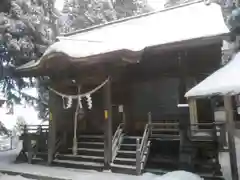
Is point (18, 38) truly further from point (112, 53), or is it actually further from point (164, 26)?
point (164, 26)

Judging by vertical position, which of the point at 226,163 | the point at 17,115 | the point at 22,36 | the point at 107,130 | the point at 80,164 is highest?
the point at 22,36

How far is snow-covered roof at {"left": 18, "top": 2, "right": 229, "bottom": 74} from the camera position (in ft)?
30.0

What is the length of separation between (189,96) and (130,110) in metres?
5.55

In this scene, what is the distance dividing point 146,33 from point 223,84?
19.3ft

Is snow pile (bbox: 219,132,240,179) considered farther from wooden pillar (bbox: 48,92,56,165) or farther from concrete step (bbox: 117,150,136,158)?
wooden pillar (bbox: 48,92,56,165)

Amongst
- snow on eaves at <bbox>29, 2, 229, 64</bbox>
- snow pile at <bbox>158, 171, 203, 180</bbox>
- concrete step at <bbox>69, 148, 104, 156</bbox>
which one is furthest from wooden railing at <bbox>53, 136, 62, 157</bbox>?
snow pile at <bbox>158, 171, 203, 180</bbox>

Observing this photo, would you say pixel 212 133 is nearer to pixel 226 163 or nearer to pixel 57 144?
pixel 226 163

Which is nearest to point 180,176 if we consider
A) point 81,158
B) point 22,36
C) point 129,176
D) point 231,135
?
point 231,135

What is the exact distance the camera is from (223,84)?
632 cm

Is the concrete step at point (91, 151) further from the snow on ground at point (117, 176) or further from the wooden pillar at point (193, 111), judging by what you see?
the wooden pillar at point (193, 111)

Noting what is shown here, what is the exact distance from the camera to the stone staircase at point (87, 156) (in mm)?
10164

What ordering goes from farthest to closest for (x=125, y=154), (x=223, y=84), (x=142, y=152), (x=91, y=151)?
(x=91, y=151), (x=125, y=154), (x=142, y=152), (x=223, y=84)

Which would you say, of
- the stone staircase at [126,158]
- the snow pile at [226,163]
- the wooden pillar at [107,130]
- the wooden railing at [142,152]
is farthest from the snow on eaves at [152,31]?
the snow pile at [226,163]

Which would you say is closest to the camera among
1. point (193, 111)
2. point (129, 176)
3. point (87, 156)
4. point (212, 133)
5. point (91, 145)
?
point (129, 176)
